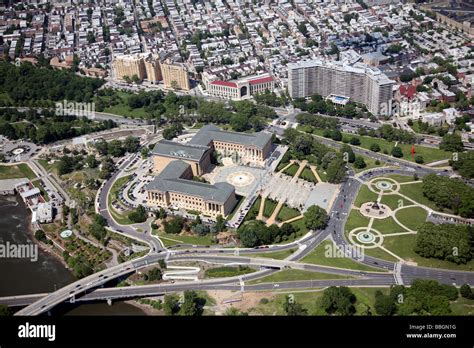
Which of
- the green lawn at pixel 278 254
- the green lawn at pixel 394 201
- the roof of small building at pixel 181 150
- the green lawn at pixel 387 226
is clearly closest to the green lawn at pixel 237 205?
the green lawn at pixel 278 254

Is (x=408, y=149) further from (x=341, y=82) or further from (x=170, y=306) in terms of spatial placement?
(x=170, y=306)

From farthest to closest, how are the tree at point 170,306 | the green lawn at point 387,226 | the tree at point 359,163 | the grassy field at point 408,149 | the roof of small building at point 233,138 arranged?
the roof of small building at point 233,138, the grassy field at point 408,149, the tree at point 359,163, the green lawn at point 387,226, the tree at point 170,306

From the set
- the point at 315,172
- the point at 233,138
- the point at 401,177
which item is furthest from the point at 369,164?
the point at 233,138

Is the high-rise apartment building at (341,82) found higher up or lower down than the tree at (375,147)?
higher up

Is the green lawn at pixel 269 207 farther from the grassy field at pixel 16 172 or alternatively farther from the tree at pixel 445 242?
the grassy field at pixel 16 172

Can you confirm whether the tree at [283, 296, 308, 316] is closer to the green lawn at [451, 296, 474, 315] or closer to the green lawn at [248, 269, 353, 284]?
the green lawn at [248, 269, 353, 284]

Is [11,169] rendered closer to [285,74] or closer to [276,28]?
[285,74]

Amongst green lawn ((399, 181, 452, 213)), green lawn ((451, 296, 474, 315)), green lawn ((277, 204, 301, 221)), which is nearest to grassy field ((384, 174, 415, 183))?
green lawn ((399, 181, 452, 213))
